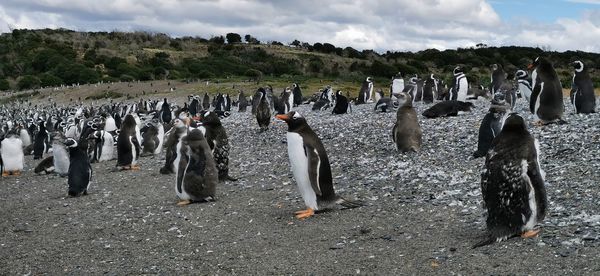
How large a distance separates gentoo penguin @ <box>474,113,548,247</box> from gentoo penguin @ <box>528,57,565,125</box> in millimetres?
6137

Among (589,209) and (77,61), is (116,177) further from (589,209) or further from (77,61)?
(77,61)

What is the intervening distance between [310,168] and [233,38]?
83352 mm

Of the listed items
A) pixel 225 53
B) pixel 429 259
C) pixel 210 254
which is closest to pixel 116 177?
pixel 210 254

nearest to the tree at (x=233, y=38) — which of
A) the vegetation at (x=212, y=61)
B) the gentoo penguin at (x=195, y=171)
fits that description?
the vegetation at (x=212, y=61)

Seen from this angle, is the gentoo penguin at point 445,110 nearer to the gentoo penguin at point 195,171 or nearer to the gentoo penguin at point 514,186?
the gentoo penguin at point 195,171

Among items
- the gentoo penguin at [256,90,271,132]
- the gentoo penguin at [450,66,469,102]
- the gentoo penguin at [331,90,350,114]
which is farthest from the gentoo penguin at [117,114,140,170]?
the gentoo penguin at [450,66,469,102]

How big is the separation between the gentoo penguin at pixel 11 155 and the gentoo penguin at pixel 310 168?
8.69m

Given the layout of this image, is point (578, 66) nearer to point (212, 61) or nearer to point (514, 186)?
point (514, 186)

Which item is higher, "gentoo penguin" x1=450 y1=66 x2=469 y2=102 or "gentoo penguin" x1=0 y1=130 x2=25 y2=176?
"gentoo penguin" x1=450 y1=66 x2=469 y2=102

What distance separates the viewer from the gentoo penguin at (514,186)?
19.2 feet

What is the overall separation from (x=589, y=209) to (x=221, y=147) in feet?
19.5

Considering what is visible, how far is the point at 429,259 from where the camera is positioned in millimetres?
5875

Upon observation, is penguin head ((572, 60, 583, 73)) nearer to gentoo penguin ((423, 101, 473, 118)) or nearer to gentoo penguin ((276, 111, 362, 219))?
gentoo penguin ((423, 101, 473, 118))

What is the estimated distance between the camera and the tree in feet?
293
